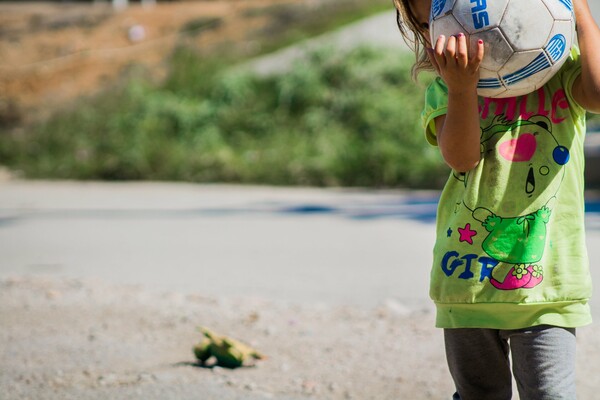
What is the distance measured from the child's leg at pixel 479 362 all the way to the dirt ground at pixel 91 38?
19475 millimetres

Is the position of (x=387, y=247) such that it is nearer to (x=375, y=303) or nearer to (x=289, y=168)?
(x=375, y=303)

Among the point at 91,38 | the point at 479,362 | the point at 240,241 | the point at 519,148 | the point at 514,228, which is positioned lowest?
the point at 240,241

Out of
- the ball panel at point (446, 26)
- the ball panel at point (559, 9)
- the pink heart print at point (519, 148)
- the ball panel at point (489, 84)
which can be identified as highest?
the ball panel at point (559, 9)

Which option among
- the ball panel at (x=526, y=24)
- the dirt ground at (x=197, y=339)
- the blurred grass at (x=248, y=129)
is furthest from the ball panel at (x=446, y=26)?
the blurred grass at (x=248, y=129)

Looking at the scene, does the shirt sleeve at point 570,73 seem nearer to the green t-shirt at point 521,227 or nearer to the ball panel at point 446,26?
the green t-shirt at point 521,227

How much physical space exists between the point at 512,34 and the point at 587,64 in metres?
0.20

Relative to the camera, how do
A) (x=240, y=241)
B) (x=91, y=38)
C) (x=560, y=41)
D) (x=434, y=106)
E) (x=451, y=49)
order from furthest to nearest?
1. (x=91, y=38)
2. (x=240, y=241)
3. (x=434, y=106)
4. (x=560, y=41)
5. (x=451, y=49)

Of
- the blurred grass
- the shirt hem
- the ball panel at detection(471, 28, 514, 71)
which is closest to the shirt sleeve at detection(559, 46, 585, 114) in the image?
the ball panel at detection(471, 28, 514, 71)

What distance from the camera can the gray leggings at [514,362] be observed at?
219cm

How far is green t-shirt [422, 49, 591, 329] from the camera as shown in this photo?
2221 mm

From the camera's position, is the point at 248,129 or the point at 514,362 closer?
the point at 514,362

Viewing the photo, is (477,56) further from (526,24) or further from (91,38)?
(91,38)

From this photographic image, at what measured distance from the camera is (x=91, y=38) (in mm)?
33375

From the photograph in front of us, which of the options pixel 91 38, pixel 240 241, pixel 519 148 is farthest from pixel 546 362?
pixel 91 38
